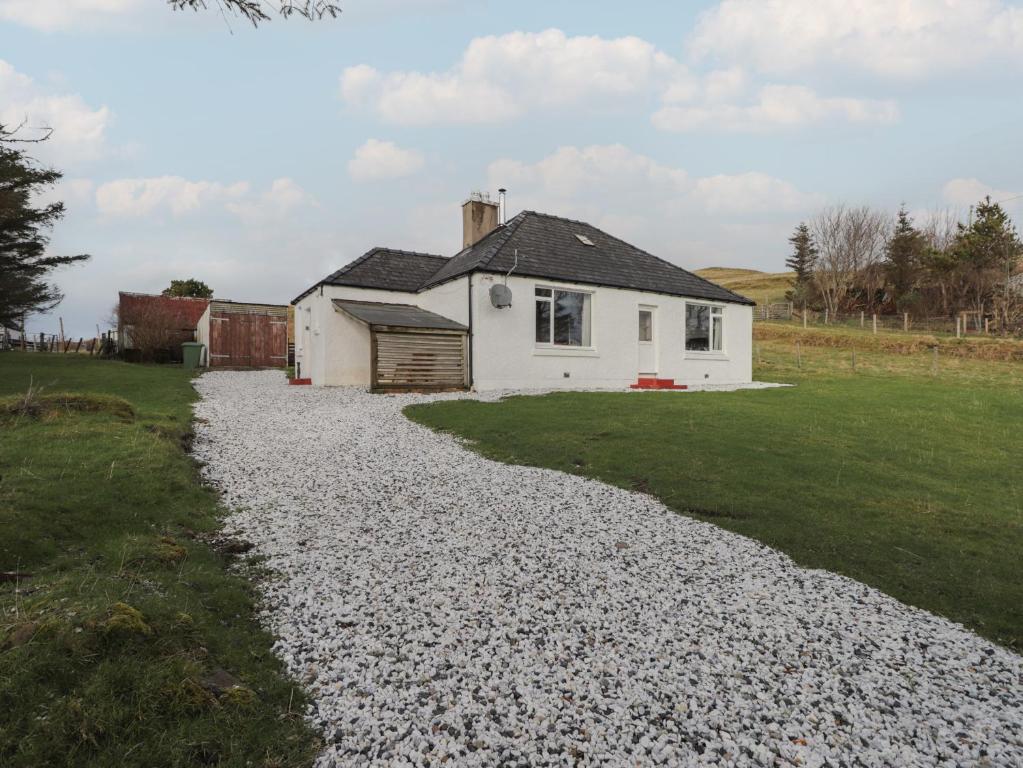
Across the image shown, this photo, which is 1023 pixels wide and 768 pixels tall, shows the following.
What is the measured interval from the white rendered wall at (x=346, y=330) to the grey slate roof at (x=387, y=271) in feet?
1.00

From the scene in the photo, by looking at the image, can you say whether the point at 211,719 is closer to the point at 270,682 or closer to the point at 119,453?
the point at 270,682

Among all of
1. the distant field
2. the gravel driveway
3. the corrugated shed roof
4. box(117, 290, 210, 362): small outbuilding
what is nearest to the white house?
box(117, 290, 210, 362): small outbuilding

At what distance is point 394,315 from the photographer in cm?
1758

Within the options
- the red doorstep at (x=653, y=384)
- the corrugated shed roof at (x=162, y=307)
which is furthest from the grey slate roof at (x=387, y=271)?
the corrugated shed roof at (x=162, y=307)

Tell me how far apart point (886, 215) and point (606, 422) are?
53.6 m

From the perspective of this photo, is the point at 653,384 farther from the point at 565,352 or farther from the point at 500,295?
the point at 500,295

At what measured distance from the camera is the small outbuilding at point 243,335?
91.4 ft

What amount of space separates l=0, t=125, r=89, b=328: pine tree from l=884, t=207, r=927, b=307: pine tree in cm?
5713

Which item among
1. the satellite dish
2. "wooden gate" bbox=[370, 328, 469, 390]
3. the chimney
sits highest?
the chimney

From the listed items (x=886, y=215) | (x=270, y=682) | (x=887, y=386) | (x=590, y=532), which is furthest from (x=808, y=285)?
(x=270, y=682)

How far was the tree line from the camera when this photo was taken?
41.2m

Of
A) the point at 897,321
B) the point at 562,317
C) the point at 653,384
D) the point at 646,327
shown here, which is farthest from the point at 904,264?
the point at 562,317

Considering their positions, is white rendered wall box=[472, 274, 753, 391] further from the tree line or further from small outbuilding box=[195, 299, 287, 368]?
the tree line

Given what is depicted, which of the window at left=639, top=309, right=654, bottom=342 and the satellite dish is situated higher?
the satellite dish
